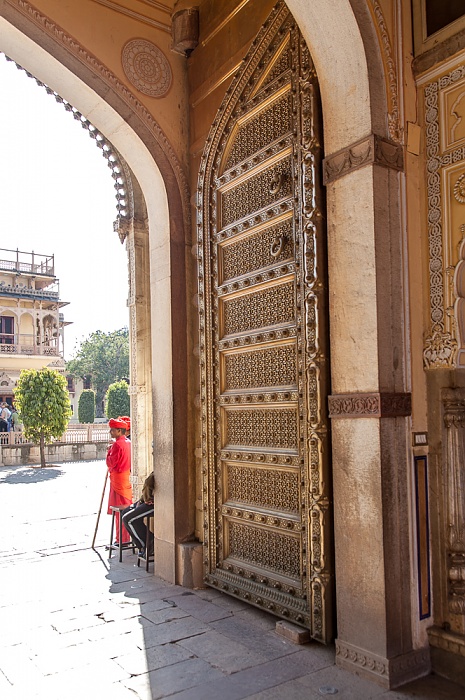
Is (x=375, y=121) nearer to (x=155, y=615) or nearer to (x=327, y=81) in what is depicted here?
(x=327, y=81)

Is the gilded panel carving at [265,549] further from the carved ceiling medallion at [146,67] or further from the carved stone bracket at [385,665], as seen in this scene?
the carved ceiling medallion at [146,67]

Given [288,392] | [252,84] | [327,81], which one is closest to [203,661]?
[288,392]

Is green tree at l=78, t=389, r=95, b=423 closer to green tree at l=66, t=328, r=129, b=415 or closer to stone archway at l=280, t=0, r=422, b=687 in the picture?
green tree at l=66, t=328, r=129, b=415

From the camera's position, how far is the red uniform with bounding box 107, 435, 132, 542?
19.2ft

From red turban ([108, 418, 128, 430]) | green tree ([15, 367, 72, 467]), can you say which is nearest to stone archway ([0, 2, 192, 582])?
red turban ([108, 418, 128, 430])

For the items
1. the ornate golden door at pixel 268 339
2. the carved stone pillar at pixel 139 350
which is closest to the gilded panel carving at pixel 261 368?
the ornate golden door at pixel 268 339

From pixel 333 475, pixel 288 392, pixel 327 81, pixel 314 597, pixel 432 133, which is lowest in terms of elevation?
pixel 314 597

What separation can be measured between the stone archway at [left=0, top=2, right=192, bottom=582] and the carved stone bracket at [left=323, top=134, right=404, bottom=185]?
2.06 metres

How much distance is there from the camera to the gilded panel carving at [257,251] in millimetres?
3811

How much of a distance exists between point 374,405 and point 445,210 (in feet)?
3.45

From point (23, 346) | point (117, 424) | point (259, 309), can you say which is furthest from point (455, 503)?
point (23, 346)

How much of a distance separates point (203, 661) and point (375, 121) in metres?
2.96

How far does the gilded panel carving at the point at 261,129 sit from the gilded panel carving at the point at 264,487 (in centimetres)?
221

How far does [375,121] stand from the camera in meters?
3.04
